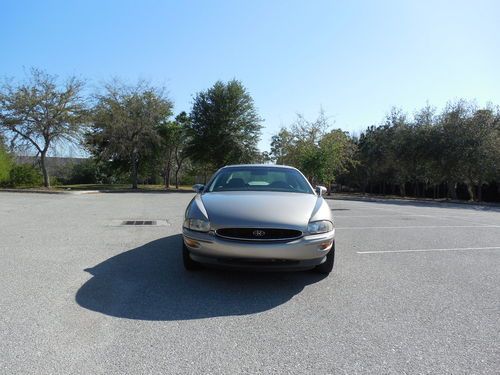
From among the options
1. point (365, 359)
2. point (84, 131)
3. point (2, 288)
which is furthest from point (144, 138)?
point (365, 359)

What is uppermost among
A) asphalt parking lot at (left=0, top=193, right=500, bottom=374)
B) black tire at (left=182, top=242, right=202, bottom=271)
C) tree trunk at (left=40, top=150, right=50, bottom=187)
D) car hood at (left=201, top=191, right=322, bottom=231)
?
tree trunk at (left=40, top=150, right=50, bottom=187)

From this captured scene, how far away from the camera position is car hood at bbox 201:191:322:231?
4754mm

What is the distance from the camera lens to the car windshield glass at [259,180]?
20.7 ft

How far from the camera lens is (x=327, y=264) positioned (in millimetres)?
5461

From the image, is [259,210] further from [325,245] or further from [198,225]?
[325,245]

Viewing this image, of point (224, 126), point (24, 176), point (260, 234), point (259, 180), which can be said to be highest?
point (224, 126)

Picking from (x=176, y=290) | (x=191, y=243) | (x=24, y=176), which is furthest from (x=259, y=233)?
(x=24, y=176)

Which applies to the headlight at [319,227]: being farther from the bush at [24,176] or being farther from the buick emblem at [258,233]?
the bush at [24,176]

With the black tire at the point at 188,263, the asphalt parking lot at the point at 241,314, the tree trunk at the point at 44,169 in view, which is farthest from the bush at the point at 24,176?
the black tire at the point at 188,263

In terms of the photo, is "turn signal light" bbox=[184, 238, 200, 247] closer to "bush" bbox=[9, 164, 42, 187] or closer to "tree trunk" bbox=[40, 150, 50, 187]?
"tree trunk" bbox=[40, 150, 50, 187]

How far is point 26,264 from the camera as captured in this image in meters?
5.96

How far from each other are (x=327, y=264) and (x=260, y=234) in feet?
4.13

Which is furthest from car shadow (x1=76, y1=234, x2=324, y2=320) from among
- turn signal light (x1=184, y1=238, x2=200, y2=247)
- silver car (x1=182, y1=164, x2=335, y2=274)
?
turn signal light (x1=184, y1=238, x2=200, y2=247)

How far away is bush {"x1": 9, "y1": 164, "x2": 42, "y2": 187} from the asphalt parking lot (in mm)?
28766
